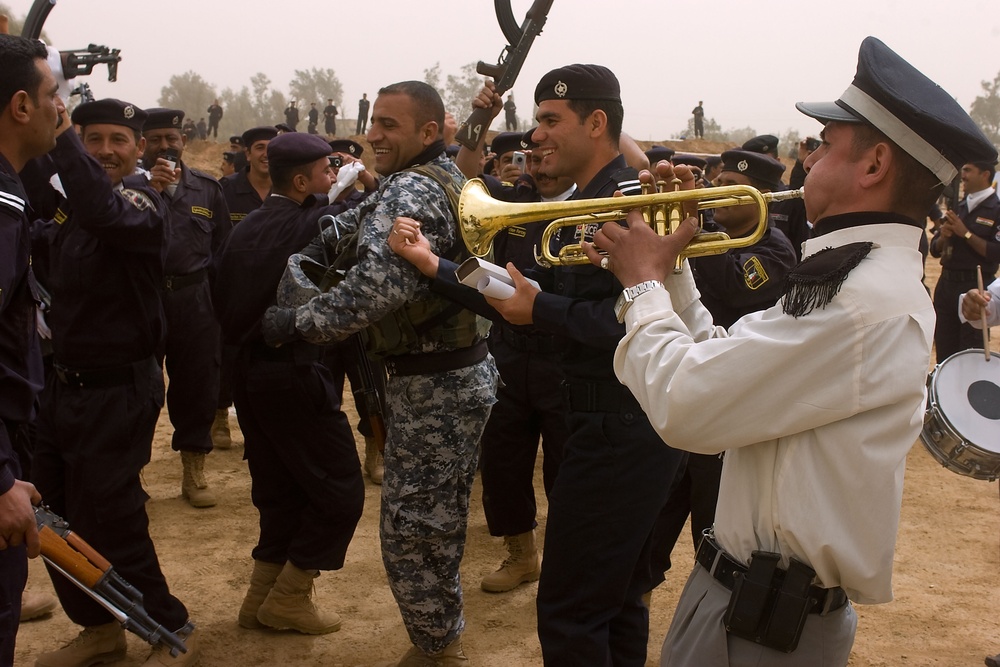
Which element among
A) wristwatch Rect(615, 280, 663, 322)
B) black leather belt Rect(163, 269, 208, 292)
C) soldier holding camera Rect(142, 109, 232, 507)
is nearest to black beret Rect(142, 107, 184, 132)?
soldier holding camera Rect(142, 109, 232, 507)

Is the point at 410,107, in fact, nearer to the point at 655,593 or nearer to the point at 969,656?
the point at 655,593

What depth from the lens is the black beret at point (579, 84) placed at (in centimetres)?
335

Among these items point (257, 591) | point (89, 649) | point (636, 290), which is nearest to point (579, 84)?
point (636, 290)

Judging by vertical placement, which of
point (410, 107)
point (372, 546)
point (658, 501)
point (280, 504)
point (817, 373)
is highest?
point (410, 107)

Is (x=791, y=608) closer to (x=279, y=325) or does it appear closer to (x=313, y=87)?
(x=279, y=325)

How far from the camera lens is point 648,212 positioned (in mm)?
2535

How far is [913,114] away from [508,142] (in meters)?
6.31

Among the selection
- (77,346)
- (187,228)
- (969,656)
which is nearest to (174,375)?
(187,228)

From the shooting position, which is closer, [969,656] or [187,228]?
[969,656]

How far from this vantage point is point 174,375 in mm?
6223

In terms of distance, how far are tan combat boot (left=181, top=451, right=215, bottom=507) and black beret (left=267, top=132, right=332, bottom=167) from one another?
106 inches

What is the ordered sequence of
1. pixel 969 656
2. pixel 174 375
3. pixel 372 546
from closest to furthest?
1. pixel 969 656
2. pixel 372 546
3. pixel 174 375

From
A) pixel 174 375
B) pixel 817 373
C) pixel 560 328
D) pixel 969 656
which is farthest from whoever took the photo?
pixel 174 375

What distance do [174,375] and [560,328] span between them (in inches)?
164
